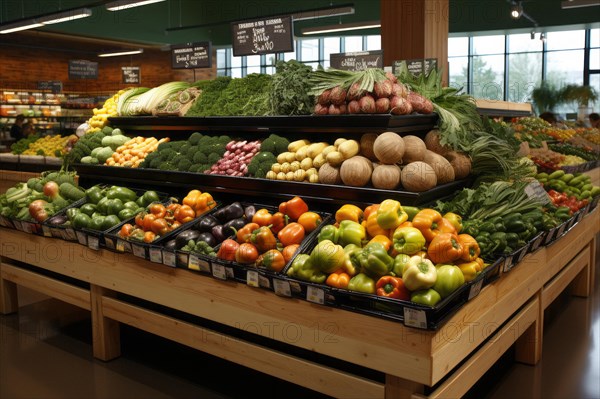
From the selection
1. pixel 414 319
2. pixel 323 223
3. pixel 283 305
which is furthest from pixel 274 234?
pixel 414 319

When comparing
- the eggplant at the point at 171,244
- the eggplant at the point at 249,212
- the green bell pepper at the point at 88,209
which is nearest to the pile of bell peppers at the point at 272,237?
the eggplant at the point at 249,212

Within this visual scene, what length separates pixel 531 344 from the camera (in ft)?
12.4

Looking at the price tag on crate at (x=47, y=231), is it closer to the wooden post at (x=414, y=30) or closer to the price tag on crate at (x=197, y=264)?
the price tag on crate at (x=197, y=264)

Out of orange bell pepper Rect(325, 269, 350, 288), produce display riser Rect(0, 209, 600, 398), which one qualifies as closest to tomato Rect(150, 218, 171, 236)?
produce display riser Rect(0, 209, 600, 398)

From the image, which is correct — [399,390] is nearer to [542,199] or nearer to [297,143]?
[297,143]

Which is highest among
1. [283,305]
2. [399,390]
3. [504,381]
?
[283,305]

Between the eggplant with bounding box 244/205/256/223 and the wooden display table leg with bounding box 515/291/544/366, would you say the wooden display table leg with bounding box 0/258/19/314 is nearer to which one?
the eggplant with bounding box 244/205/256/223

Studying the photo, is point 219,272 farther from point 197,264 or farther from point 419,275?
point 419,275

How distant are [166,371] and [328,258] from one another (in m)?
1.66

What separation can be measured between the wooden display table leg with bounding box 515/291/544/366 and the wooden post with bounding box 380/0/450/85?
10.2 feet

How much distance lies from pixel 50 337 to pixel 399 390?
298cm

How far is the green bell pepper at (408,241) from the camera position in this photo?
2.70 meters

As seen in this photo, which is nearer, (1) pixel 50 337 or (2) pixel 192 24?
(1) pixel 50 337

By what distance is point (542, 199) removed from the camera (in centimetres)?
394
